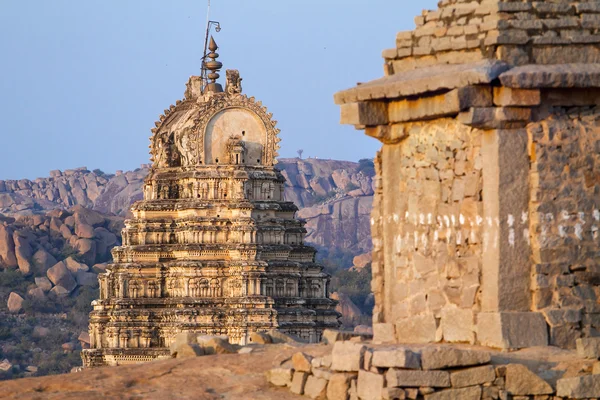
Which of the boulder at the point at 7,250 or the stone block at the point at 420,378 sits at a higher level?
the boulder at the point at 7,250

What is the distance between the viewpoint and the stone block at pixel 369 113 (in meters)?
15.9

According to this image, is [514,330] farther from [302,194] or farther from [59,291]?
[302,194]

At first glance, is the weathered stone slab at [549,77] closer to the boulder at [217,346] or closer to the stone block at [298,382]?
the stone block at [298,382]

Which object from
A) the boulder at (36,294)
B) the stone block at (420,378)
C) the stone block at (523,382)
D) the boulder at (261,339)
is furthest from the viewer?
the boulder at (36,294)

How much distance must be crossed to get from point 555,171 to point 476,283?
3.22 feet

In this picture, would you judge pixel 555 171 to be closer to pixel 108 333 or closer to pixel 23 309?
pixel 108 333

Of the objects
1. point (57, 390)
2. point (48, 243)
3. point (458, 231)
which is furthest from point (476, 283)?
point (48, 243)

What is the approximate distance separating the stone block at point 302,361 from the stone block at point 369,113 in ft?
6.53

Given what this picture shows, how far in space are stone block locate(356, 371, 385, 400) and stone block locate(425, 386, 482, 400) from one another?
12.6 inches

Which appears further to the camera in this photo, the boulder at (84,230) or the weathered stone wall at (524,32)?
the boulder at (84,230)

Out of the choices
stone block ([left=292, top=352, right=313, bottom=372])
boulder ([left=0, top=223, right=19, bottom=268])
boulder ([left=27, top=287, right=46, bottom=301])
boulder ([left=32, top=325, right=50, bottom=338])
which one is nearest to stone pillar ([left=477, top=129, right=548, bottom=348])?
stone block ([left=292, top=352, right=313, bottom=372])

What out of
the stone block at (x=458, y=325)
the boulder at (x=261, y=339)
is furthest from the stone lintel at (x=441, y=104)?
the boulder at (x=261, y=339)

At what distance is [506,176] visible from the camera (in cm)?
1482

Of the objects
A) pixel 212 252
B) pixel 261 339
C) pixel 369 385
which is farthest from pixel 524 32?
pixel 212 252
